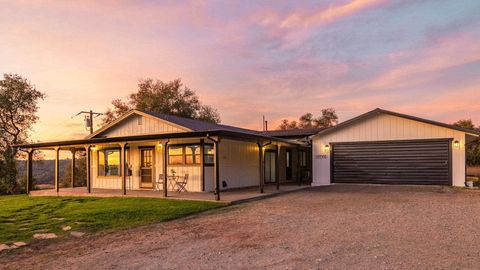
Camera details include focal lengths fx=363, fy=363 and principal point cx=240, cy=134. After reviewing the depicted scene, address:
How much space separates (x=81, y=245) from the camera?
21.6 feet

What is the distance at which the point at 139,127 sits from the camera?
54.3ft

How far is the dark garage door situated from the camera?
16.3 meters

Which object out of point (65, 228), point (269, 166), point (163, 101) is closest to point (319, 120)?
point (163, 101)

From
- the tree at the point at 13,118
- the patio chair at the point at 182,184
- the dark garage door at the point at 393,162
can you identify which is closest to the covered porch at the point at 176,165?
the patio chair at the point at 182,184

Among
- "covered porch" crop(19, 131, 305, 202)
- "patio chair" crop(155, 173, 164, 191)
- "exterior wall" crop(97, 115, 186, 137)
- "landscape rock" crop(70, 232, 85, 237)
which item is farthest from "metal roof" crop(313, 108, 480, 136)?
"landscape rock" crop(70, 232, 85, 237)

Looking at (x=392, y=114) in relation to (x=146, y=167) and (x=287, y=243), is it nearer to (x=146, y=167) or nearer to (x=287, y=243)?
(x=146, y=167)

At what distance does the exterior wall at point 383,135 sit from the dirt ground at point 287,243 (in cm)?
A: 732

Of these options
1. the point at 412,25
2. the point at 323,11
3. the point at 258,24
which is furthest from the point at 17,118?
the point at 412,25

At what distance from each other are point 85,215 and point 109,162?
8.17m

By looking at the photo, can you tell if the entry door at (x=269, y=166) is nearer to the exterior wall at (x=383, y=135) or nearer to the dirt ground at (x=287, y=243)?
the exterior wall at (x=383, y=135)

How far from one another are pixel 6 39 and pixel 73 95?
9.66m

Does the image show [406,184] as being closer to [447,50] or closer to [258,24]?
[447,50]

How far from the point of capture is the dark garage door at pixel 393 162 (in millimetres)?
A: 16344

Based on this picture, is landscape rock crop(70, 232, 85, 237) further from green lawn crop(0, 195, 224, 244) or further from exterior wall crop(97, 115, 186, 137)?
exterior wall crop(97, 115, 186, 137)
